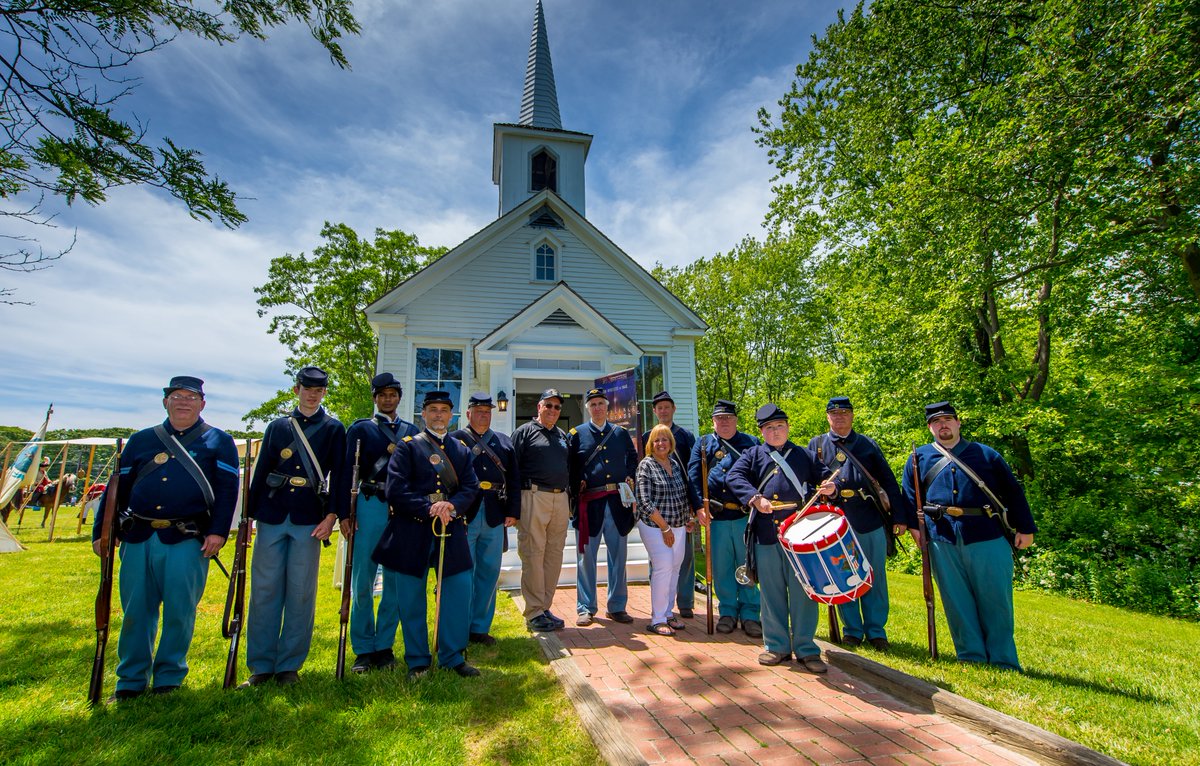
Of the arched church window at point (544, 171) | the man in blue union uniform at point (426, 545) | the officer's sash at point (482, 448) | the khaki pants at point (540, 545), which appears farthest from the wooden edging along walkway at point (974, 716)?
the arched church window at point (544, 171)

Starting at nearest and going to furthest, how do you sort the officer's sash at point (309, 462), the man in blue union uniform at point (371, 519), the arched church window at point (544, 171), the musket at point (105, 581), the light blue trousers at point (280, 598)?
the musket at point (105, 581) < the light blue trousers at point (280, 598) < the officer's sash at point (309, 462) < the man in blue union uniform at point (371, 519) < the arched church window at point (544, 171)

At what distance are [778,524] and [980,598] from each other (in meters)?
1.72

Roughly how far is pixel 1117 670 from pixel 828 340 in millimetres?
25278

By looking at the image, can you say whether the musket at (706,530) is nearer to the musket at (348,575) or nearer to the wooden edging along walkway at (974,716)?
the wooden edging along walkway at (974,716)

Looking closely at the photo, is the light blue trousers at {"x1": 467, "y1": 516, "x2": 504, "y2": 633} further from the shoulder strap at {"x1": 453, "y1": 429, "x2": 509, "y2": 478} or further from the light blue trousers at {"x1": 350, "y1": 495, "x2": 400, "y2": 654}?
the light blue trousers at {"x1": 350, "y1": 495, "x2": 400, "y2": 654}

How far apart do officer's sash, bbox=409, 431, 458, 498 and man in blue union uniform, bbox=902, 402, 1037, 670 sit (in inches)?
150

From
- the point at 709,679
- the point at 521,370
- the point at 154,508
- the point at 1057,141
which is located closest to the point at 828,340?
the point at 1057,141

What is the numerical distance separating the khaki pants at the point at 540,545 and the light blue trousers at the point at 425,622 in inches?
55.1

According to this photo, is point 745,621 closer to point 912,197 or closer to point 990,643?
point 990,643

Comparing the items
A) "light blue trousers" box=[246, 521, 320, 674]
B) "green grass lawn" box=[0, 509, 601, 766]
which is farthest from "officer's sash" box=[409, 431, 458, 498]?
"green grass lawn" box=[0, 509, 601, 766]

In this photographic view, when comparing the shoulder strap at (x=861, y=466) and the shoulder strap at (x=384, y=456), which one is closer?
the shoulder strap at (x=384, y=456)

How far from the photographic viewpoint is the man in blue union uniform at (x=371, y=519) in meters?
4.26

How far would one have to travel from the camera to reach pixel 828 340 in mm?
28031

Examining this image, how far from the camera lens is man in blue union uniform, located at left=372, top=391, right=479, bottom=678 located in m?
3.93
